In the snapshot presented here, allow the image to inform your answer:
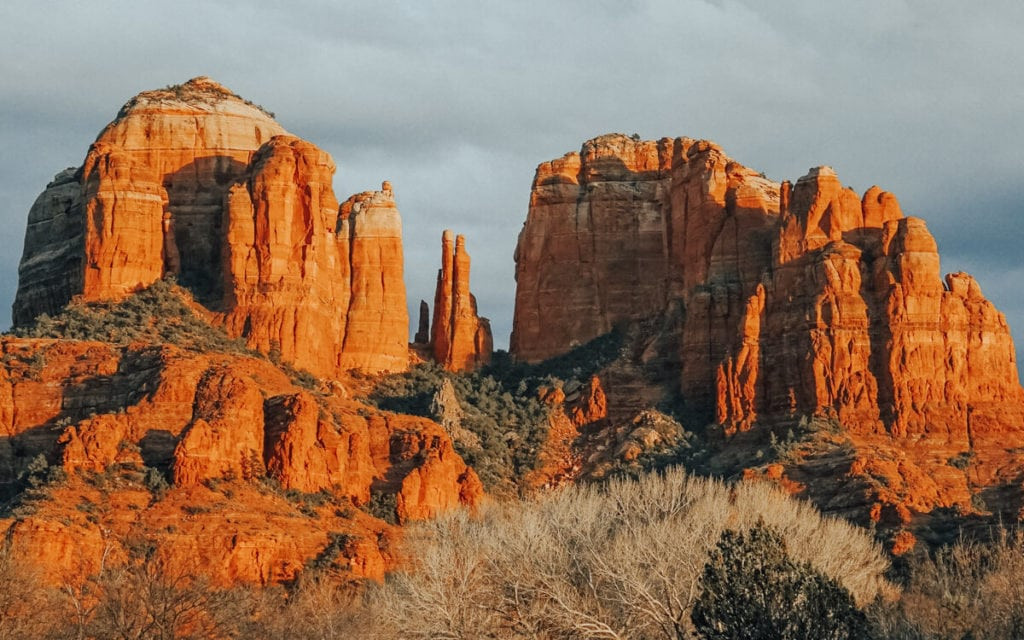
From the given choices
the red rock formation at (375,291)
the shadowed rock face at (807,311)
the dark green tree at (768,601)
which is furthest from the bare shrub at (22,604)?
the red rock formation at (375,291)

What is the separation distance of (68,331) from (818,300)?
3928 cm

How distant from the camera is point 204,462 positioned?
101375 mm

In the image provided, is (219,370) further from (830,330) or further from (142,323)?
(830,330)

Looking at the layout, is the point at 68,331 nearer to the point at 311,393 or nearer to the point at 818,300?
the point at 311,393

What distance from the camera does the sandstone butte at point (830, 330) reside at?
121 m

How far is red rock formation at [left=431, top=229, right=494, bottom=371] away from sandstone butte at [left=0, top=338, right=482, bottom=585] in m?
27.4

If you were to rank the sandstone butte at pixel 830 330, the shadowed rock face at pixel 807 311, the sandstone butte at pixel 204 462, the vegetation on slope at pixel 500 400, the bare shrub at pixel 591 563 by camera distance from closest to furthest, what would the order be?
1. the bare shrub at pixel 591 563
2. the sandstone butte at pixel 204 462
3. the sandstone butte at pixel 830 330
4. the shadowed rock face at pixel 807 311
5. the vegetation on slope at pixel 500 400

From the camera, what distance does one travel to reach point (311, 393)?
116m

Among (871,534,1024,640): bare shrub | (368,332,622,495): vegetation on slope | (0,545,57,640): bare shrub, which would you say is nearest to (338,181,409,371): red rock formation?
(368,332,622,495): vegetation on slope

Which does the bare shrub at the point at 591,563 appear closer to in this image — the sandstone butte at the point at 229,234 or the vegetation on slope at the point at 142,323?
the vegetation on slope at the point at 142,323

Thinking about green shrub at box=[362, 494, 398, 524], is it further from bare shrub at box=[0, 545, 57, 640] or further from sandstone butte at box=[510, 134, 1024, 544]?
bare shrub at box=[0, 545, 57, 640]

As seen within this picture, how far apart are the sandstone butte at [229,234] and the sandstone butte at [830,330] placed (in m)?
13.5

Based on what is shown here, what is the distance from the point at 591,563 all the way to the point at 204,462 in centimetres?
1985

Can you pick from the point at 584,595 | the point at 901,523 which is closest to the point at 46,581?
the point at 584,595
